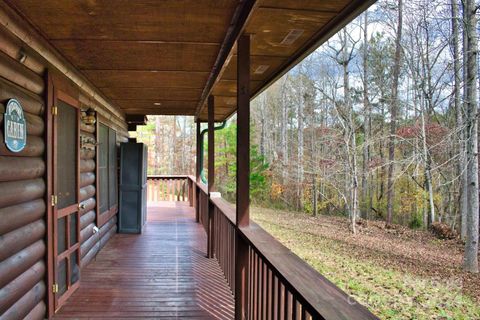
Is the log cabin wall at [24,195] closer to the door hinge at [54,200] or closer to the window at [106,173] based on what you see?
the door hinge at [54,200]

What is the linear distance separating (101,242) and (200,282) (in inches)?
86.4

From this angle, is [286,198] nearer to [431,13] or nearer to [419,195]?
[419,195]

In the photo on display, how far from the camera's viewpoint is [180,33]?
2756mm

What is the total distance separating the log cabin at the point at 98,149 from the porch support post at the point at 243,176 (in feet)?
0.04

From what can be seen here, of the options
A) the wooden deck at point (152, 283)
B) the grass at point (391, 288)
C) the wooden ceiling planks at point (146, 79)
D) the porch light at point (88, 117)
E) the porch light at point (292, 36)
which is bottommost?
the grass at point (391, 288)

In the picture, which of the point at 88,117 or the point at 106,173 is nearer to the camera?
the point at 88,117

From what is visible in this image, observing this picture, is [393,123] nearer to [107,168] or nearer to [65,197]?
[107,168]

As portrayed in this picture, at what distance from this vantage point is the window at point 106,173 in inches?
212

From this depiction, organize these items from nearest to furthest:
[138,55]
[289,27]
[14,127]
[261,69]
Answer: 1. [14,127]
2. [289,27]
3. [138,55]
4. [261,69]

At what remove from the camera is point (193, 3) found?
87.7 inches

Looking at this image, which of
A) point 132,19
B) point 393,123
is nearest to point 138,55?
point 132,19

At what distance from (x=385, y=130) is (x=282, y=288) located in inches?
591

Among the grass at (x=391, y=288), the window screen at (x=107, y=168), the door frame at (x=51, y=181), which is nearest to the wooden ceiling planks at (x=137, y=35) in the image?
Answer: the door frame at (x=51, y=181)

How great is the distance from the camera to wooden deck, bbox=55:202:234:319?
3282 millimetres
